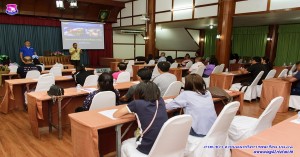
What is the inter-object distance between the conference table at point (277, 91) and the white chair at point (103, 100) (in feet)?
12.4

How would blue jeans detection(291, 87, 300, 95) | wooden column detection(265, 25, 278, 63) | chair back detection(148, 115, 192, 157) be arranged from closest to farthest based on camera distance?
1. chair back detection(148, 115, 192, 157)
2. blue jeans detection(291, 87, 300, 95)
3. wooden column detection(265, 25, 278, 63)

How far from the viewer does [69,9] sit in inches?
420

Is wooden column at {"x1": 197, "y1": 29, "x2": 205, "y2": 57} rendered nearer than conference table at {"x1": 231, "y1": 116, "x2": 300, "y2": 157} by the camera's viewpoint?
No

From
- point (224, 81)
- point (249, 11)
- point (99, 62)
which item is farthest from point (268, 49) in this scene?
point (99, 62)

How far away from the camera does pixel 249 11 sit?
711cm

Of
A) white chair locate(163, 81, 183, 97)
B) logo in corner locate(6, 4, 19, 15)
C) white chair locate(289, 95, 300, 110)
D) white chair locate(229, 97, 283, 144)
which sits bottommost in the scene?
white chair locate(289, 95, 300, 110)

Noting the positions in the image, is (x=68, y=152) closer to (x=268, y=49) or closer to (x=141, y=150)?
(x=141, y=150)

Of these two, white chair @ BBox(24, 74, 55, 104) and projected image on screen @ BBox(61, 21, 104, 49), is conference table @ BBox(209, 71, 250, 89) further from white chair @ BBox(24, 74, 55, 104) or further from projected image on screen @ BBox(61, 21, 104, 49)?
projected image on screen @ BBox(61, 21, 104, 49)

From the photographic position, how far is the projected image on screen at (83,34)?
10.6 metres

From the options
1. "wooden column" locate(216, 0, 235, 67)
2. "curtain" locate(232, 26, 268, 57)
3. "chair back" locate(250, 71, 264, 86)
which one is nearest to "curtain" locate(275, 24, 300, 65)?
"curtain" locate(232, 26, 268, 57)

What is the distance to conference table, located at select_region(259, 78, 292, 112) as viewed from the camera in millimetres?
4674

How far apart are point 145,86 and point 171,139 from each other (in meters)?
0.51

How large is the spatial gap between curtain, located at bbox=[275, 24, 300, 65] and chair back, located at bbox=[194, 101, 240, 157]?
10244 mm

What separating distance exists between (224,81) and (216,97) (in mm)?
2902
